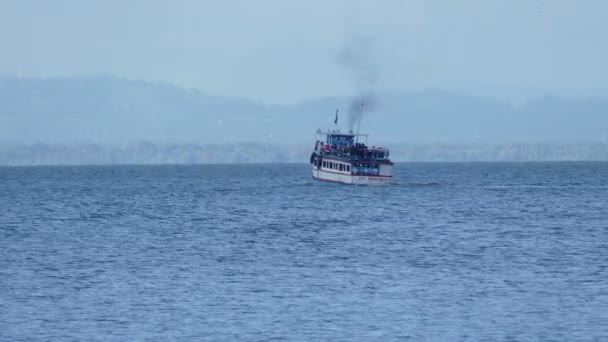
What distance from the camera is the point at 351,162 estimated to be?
6245 inches

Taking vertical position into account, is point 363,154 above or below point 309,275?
above

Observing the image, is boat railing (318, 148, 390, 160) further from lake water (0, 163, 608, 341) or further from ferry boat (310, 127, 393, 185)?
lake water (0, 163, 608, 341)

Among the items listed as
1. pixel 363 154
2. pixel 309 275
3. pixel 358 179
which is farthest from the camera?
pixel 358 179

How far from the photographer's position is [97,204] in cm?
14288

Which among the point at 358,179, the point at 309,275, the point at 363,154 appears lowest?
the point at 309,275

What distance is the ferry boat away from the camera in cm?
15800

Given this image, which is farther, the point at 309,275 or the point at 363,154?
the point at 363,154

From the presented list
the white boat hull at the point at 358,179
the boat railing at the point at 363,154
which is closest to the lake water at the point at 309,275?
the boat railing at the point at 363,154

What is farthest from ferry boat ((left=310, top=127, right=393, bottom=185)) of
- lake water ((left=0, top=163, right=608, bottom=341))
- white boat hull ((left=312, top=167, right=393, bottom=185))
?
lake water ((left=0, top=163, right=608, bottom=341))

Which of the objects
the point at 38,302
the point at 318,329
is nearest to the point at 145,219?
the point at 38,302

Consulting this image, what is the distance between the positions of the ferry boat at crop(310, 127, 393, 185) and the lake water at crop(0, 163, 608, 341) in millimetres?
38188

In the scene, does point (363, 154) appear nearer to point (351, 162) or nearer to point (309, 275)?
point (351, 162)

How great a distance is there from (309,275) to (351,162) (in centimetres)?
9795

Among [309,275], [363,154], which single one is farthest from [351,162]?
[309,275]
